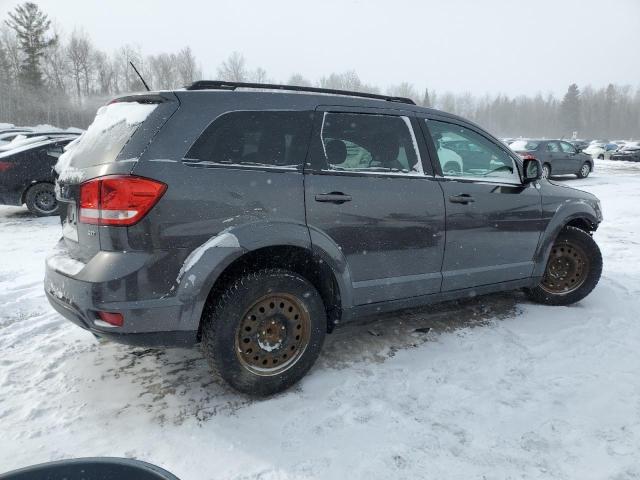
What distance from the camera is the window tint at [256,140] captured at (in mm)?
2635

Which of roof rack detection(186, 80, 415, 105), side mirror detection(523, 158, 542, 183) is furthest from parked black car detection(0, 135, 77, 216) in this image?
side mirror detection(523, 158, 542, 183)

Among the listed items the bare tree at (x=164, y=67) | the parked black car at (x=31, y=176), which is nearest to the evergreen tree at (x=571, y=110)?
the bare tree at (x=164, y=67)

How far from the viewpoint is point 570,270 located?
4.51 m

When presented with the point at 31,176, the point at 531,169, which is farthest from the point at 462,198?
the point at 31,176

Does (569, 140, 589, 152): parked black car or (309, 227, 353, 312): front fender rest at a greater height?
(569, 140, 589, 152): parked black car

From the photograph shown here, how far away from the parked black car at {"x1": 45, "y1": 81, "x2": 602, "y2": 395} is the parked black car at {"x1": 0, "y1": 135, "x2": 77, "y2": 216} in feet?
21.7

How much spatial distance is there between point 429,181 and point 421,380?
1400 mm

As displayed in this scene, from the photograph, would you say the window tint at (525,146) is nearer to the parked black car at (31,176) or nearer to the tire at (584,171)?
the tire at (584,171)

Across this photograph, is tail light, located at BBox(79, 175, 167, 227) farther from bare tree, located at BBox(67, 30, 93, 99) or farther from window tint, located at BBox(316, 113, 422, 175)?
bare tree, located at BBox(67, 30, 93, 99)

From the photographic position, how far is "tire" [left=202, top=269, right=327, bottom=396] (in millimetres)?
2664

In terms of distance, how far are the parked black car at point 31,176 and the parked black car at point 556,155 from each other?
15.5 m

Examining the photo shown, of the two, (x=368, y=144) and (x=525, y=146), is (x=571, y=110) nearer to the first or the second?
(x=525, y=146)

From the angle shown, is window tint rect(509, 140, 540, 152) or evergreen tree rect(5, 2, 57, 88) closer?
window tint rect(509, 140, 540, 152)

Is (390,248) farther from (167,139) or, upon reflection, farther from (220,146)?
(167,139)
